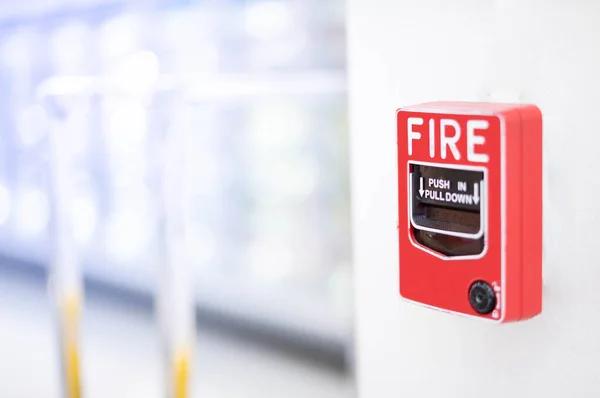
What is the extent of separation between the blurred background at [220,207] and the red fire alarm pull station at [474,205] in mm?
1474

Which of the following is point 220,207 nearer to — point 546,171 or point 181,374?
point 181,374

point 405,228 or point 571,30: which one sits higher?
point 571,30

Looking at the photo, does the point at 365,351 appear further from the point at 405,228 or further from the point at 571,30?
the point at 571,30

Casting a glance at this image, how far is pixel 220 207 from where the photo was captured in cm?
294

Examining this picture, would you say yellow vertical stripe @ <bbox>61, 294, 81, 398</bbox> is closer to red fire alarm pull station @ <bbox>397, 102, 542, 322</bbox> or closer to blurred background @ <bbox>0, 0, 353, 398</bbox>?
blurred background @ <bbox>0, 0, 353, 398</bbox>

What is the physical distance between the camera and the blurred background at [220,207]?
247 centimetres

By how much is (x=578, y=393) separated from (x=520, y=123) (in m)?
0.18

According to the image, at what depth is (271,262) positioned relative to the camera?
2795 millimetres

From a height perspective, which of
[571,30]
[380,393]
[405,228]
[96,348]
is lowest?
[96,348]

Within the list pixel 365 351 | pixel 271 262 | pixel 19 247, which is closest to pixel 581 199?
pixel 365 351

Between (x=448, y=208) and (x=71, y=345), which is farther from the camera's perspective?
(x=71, y=345)

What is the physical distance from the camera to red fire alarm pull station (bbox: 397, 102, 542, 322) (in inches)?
19.6

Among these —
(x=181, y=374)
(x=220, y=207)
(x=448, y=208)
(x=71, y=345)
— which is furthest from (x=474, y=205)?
(x=220, y=207)

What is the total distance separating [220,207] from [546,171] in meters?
2.45
